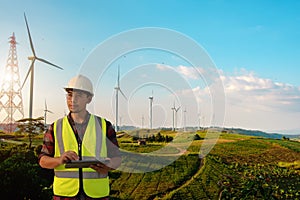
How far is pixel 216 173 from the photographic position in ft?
39.1

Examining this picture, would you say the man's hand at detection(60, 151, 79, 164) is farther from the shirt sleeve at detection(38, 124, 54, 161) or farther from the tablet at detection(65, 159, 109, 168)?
the shirt sleeve at detection(38, 124, 54, 161)

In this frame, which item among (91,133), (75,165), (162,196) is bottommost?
(162,196)

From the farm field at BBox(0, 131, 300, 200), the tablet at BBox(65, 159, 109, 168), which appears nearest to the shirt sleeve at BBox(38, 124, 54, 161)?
the tablet at BBox(65, 159, 109, 168)

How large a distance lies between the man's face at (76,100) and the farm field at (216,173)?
14.6 feet

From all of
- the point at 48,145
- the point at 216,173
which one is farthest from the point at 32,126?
the point at 48,145

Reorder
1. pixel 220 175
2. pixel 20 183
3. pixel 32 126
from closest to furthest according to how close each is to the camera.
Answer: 1. pixel 20 183
2. pixel 220 175
3. pixel 32 126

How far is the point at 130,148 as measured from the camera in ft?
47.3

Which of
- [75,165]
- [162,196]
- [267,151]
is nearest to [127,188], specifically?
[162,196]

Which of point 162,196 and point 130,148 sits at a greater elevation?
point 130,148

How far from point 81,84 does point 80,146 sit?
527mm

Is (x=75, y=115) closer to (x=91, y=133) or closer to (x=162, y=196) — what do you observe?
(x=91, y=133)

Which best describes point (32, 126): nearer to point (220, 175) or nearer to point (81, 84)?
point (220, 175)

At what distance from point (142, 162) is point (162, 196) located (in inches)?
77.4

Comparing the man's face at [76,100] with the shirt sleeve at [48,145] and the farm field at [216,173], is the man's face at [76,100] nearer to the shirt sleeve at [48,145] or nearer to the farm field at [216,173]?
the shirt sleeve at [48,145]
